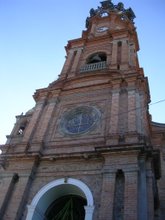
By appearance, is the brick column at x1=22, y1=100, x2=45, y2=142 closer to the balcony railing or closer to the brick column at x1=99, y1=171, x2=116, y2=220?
the balcony railing

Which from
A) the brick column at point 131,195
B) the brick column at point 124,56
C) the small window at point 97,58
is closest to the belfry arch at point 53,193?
the brick column at point 131,195

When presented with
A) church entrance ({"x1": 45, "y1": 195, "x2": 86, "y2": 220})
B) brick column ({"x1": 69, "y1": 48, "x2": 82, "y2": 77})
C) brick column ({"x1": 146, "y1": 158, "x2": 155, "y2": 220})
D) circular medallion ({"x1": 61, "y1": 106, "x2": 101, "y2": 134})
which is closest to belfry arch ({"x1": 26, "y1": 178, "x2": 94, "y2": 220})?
church entrance ({"x1": 45, "y1": 195, "x2": 86, "y2": 220})

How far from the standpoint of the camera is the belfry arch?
10917mm

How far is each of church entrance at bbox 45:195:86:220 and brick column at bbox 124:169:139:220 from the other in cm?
266

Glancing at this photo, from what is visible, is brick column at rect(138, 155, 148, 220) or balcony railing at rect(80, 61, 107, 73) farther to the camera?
balcony railing at rect(80, 61, 107, 73)

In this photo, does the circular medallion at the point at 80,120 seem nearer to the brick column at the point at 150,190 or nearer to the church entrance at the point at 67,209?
the church entrance at the point at 67,209

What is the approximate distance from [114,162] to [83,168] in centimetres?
147

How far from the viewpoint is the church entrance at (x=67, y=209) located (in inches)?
454

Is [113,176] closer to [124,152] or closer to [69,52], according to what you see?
[124,152]

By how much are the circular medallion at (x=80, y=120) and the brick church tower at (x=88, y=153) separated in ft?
0.17

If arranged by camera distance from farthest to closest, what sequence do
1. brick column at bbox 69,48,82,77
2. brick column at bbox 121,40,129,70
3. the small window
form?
the small window, brick column at bbox 69,48,82,77, brick column at bbox 121,40,129,70

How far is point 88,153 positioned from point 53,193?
7.57 feet

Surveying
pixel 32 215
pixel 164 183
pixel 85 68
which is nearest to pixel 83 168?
pixel 32 215

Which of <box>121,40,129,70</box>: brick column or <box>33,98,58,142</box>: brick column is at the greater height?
<box>121,40,129,70</box>: brick column
